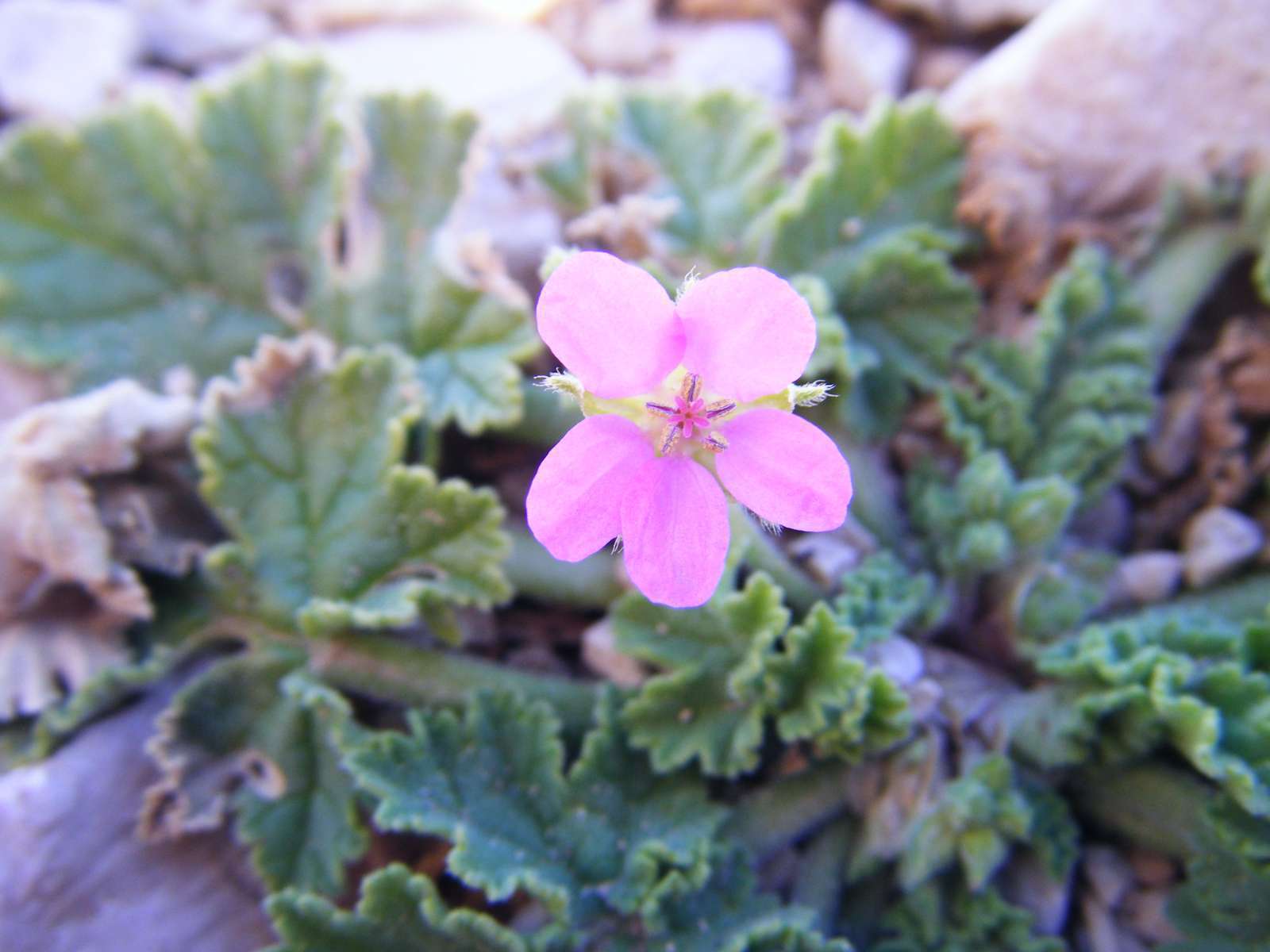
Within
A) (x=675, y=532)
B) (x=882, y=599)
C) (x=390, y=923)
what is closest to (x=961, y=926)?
(x=882, y=599)

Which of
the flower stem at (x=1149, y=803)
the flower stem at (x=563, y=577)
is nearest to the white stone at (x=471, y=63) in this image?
the flower stem at (x=563, y=577)

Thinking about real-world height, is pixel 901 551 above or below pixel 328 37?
below

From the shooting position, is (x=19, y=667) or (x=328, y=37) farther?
(x=328, y=37)

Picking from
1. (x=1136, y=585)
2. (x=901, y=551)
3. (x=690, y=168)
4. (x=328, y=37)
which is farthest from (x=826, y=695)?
(x=328, y=37)

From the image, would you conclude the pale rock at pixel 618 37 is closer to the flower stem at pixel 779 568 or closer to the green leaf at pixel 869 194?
the green leaf at pixel 869 194

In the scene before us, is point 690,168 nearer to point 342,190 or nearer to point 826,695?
point 342,190

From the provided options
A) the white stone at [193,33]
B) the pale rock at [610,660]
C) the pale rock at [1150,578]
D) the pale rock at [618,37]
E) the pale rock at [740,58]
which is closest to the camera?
the pale rock at [610,660]
